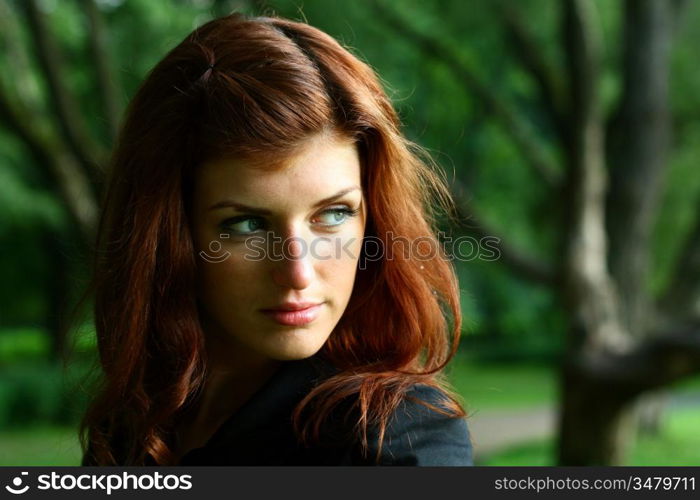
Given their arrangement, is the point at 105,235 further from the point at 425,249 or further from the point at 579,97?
the point at 579,97

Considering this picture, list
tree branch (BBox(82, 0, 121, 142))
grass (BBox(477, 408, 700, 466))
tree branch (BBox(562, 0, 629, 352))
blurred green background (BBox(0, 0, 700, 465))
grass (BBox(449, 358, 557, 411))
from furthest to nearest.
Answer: grass (BBox(449, 358, 557, 411)) < grass (BBox(477, 408, 700, 466)) < tree branch (BBox(82, 0, 121, 142)) < tree branch (BBox(562, 0, 629, 352)) < blurred green background (BBox(0, 0, 700, 465))

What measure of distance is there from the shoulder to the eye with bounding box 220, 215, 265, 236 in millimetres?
481

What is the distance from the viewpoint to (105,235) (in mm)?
2098

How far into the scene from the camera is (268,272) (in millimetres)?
1751

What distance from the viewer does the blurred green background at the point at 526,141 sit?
21.6 ft

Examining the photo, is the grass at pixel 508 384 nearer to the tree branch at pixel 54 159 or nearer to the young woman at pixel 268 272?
the tree branch at pixel 54 159

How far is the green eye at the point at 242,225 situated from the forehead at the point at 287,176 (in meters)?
0.05

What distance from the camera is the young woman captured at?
171cm

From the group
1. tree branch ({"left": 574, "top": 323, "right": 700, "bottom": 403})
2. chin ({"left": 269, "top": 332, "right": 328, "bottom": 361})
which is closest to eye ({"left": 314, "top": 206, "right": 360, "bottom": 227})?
chin ({"left": 269, "top": 332, "right": 328, "bottom": 361})

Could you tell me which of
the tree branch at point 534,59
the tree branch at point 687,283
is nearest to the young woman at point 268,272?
the tree branch at point 687,283

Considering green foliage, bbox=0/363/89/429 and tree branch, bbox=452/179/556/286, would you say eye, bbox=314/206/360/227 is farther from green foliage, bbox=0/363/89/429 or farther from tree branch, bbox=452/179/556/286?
green foliage, bbox=0/363/89/429

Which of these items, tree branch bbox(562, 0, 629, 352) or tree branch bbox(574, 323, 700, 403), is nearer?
tree branch bbox(574, 323, 700, 403)

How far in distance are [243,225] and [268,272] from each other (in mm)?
115

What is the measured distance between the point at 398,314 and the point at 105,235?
2.56 ft
